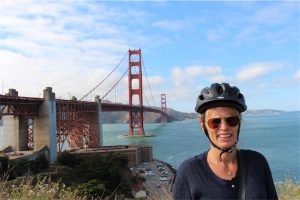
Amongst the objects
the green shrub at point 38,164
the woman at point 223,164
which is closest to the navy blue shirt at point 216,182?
the woman at point 223,164

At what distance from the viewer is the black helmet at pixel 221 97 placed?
2113 millimetres

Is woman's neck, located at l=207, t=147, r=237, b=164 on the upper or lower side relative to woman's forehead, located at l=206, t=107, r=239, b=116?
lower

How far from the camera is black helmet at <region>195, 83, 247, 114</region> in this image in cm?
211

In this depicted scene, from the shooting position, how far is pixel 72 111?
4241cm

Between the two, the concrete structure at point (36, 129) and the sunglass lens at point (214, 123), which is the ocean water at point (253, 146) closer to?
the sunglass lens at point (214, 123)

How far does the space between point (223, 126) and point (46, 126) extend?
34002 mm

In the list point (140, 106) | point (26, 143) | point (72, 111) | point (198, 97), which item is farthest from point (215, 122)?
point (140, 106)

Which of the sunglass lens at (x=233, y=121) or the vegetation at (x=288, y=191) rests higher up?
the sunglass lens at (x=233, y=121)

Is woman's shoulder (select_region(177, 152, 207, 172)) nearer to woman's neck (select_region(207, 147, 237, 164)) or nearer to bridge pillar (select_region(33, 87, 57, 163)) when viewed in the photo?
woman's neck (select_region(207, 147, 237, 164))

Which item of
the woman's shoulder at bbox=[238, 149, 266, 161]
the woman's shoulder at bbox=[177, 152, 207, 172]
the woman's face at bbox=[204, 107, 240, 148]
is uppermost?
the woman's face at bbox=[204, 107, 240, 148]

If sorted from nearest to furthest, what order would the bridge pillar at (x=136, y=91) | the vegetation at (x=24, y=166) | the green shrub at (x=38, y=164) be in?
1. the vegetation at (x=24, y=166)
2. the green shrub at (x=38, y=164)
3. the bridge pillar at (x=136, y=91)

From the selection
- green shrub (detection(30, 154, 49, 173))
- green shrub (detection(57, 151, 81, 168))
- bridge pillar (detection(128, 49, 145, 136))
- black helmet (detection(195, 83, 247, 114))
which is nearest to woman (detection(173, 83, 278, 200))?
black helmet (detection(195, 83, 247, 114))

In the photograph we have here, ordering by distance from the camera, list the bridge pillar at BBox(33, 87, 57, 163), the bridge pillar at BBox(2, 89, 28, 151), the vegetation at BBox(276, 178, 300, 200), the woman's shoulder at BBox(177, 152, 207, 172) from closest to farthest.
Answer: the woman's shoulder at BBox(177, 152, 207, 172) → the vegetation at BBox(276, 178, 300, 200) → the bridge pillar at BBox(33, 87, 57, 163) → the bridge pillar at BBox(2, 89, 28, 151)

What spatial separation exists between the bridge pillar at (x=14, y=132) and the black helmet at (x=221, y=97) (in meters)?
34.7
